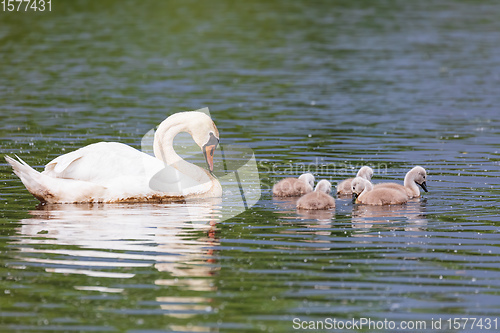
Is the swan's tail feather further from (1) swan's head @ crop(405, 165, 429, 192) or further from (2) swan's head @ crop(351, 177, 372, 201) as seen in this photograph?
(1) swan's head @ crop(405, 165, 429, 192)

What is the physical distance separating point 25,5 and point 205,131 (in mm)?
40629

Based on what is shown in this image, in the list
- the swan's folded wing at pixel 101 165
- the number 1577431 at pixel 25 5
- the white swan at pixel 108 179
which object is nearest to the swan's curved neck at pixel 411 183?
the white swan at pixel 108 179

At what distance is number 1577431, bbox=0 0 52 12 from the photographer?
4934cm

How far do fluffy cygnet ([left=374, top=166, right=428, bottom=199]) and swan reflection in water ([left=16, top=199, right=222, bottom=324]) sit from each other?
240 cm

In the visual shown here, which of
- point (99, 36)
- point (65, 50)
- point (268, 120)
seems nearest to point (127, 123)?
point (268, 120)

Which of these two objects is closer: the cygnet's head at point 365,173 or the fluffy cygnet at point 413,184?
the fluffy cygnet at point 413,184

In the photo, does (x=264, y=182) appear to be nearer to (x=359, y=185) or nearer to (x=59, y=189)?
(x=359, y=185)

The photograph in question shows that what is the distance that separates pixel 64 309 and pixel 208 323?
4.44 feet

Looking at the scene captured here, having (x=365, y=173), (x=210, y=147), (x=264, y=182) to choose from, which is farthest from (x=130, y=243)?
(x=365, y=173)

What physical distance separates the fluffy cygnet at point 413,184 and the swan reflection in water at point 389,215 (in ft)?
0.39

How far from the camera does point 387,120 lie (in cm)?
2102

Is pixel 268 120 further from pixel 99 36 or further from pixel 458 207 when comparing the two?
pixel 99 36

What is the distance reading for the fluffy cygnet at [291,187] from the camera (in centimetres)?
1335
